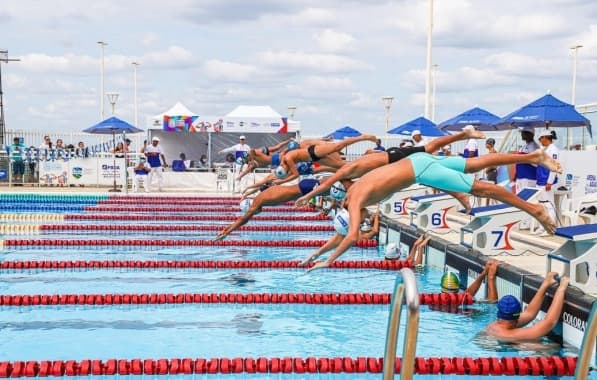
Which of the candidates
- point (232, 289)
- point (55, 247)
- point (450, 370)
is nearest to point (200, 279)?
point (232, 289)

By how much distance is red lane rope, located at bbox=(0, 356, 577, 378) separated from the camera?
454 cm

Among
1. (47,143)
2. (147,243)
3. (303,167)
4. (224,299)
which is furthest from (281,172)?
(47,143)

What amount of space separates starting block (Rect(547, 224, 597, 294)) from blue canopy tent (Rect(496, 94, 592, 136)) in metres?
4.11

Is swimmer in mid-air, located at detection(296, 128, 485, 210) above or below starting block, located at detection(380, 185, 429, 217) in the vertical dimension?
above

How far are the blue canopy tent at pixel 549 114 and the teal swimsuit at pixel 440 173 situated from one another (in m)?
3.89

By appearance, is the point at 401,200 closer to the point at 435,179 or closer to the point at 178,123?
the point at 435,179

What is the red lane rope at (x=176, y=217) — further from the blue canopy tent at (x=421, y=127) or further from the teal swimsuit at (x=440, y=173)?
the teal swimsuit at (x=440, y=173)

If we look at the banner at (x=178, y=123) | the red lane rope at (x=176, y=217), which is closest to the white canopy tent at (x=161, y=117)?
the banner at (x=178, y=123)

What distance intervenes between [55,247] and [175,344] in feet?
18.0

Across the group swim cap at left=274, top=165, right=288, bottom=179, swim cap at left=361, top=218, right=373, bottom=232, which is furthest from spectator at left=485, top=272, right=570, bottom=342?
swim cap at left=361, top=218, right=373, bottom=232

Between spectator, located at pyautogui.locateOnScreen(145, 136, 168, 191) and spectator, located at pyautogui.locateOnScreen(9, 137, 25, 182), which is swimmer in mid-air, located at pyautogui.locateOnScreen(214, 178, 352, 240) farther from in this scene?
spectator, located at pyautogui.locateOnScreen(9, 137, 25, 182)

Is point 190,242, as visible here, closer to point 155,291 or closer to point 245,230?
point 245,230

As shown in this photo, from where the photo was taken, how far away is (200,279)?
27.0ft

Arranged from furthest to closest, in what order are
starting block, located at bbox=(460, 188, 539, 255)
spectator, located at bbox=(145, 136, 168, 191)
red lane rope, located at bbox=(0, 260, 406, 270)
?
spectator, located at bbox=(145, 136, 168, 191) → red lane rope, located at bbox=(0, 260, 406, 270) → starting block, located at bbox=(460, 188, 539, 255)
